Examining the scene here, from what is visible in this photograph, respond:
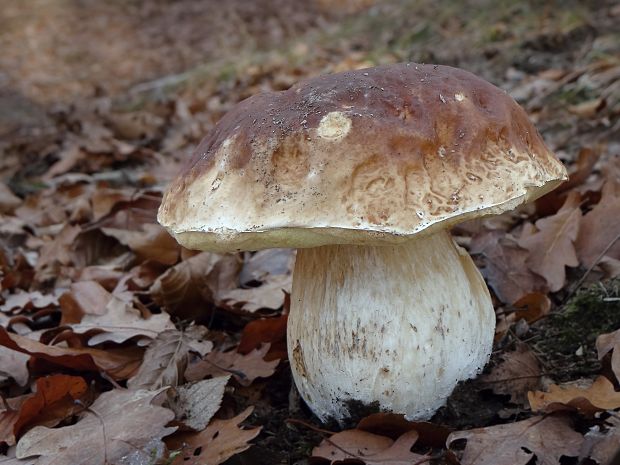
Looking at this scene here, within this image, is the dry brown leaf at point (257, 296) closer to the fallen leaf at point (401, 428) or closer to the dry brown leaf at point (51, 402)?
the dry brown leaf at point (51, 402)

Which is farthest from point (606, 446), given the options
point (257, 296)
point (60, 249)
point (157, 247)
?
point (60, 249)

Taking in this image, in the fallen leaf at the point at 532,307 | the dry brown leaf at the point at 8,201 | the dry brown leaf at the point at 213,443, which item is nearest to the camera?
the dry brown leaf at the point at 213,443

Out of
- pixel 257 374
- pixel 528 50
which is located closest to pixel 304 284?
pixel 257 374

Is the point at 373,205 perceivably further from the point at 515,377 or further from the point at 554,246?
the point at 554,246

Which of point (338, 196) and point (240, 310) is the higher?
point (338, 196)

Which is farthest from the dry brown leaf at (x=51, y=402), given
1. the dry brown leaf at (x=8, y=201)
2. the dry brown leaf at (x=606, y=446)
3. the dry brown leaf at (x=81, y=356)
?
the dry brown leaf at (x=8, y=201)

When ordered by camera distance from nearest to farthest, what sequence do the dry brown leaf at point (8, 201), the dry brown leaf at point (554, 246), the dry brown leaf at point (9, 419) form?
the dry brown leaf at point (9, 419) < the dry brown leaf at point (554, 246) < the dry brown leaf at point (8, 201)

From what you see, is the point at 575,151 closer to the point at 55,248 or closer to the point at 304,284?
the point at 304,284
